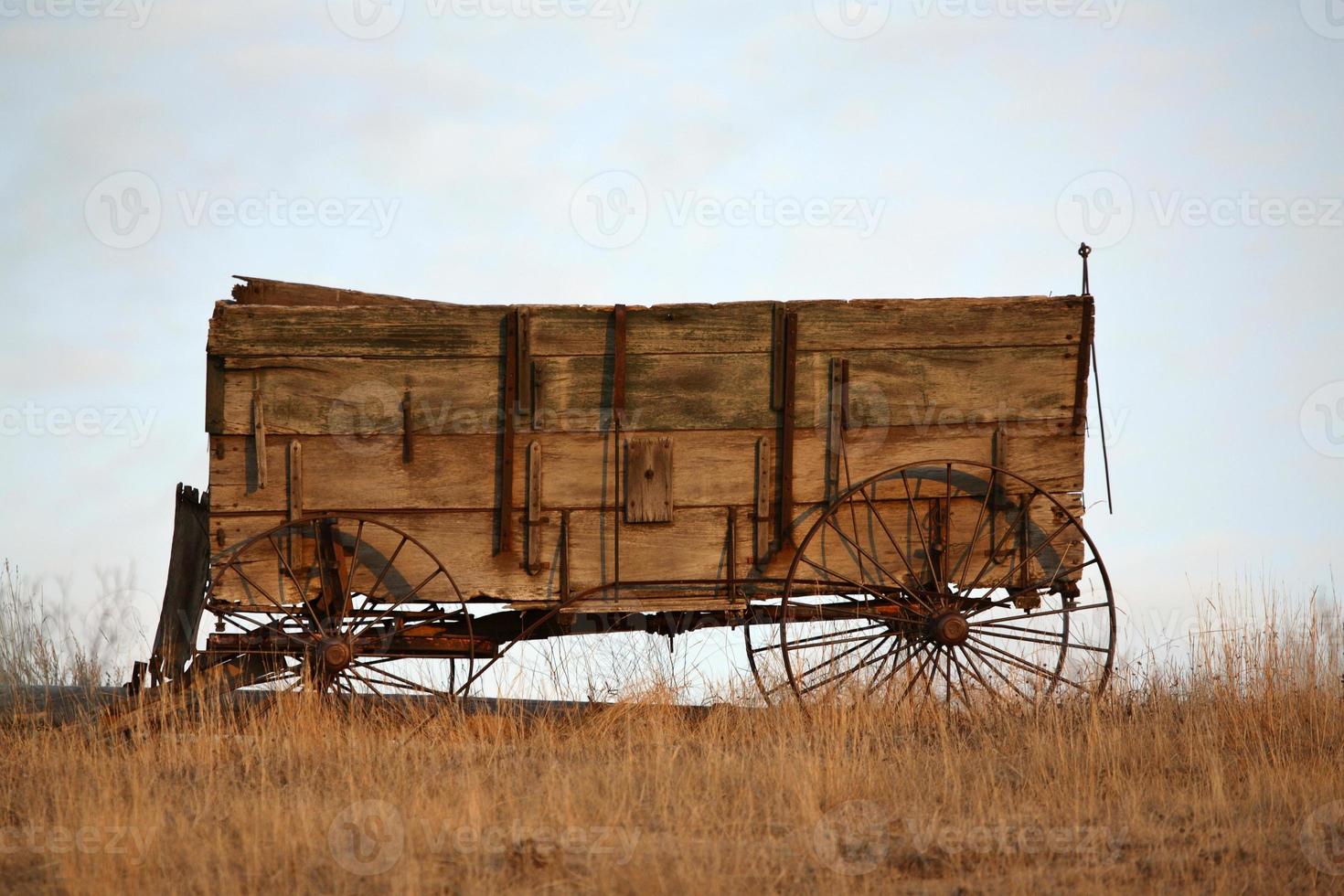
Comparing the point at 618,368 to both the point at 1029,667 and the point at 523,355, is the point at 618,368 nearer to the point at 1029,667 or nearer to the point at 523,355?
the point at 523,355

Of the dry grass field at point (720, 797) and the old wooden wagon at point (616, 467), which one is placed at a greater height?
the old wooden wagon at point (616, 467)

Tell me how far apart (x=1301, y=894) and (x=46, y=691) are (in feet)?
22.9

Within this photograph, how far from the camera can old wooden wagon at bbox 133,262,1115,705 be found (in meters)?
6.79

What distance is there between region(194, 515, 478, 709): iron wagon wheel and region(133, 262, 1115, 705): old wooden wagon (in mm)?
15

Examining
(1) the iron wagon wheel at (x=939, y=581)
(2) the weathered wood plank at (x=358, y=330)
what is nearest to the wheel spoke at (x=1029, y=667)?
(1) the iron wagon wheel at (x=939, y=581)

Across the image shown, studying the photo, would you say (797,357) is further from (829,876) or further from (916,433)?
(829,876)

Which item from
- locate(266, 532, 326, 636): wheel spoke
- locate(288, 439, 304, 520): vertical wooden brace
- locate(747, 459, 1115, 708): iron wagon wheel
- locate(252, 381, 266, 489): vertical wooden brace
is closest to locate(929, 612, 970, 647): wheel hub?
locate(747, 459, 1115, 708): iron wagon wheel

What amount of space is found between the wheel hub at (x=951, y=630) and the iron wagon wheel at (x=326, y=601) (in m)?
2.61

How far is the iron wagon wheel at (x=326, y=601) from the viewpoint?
22.1 ft

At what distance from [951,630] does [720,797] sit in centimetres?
223

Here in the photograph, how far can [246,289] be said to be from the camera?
7.03m

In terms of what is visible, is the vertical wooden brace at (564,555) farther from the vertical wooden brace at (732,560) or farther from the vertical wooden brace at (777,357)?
the vertical wooden brace at (777,357)

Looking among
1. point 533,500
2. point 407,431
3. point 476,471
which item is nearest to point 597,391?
point 533,500

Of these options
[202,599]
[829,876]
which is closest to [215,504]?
[202,599]
